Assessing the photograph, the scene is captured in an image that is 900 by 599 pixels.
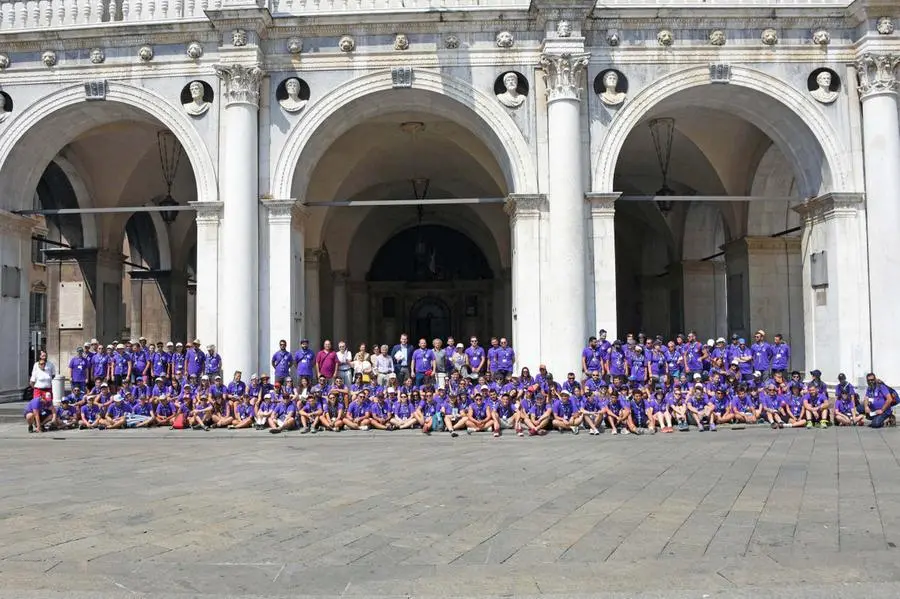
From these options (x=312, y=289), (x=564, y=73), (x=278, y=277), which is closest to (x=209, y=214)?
(x=278, y=277)

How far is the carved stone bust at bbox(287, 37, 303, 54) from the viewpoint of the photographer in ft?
50.5

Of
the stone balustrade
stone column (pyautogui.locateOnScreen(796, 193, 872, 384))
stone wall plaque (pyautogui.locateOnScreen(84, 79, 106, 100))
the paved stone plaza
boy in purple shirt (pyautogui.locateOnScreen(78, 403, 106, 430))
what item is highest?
the stone balustrade

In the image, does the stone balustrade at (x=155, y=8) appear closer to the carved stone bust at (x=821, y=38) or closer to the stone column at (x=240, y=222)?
the stone column at (x=240, y=222)

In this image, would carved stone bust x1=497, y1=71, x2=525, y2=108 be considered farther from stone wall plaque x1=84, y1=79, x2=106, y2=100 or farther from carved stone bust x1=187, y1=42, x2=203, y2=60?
stone wall plaque x1=84, y1=79, x2=106, y2=100

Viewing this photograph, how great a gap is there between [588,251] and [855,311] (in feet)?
16.6

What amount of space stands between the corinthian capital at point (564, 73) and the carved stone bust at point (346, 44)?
3.56 m

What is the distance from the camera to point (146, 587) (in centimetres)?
479

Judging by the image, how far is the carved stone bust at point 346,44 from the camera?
15359 mm

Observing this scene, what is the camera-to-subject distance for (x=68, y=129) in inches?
666

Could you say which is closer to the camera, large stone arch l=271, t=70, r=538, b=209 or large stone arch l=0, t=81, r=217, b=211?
large stone arch l=271, t=70, r=538, b=209

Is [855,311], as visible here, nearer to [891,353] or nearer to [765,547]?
[891,353]

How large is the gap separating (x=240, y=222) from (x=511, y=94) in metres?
5.55

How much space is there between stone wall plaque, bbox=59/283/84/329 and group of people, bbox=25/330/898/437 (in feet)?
20.6

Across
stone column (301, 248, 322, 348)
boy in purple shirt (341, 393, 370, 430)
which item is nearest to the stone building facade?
boy in purple shirt (341, 393, 370, 430)
